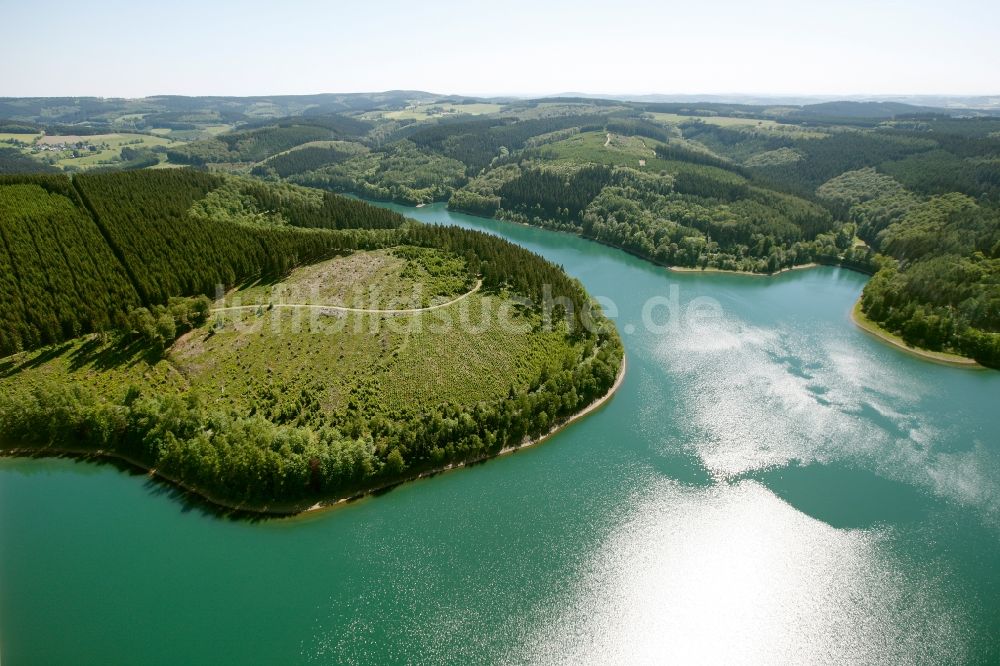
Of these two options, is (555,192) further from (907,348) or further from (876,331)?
(907,348)

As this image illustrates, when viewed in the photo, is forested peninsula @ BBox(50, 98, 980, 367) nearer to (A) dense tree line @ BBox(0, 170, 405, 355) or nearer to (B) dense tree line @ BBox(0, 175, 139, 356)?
(A) dense tree line @ BBox(0, 170, 405, 355)

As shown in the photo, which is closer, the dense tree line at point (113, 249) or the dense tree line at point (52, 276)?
the dense tree line at point (52, 276)

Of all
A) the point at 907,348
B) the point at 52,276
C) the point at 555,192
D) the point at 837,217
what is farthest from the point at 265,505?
the point at 837,217

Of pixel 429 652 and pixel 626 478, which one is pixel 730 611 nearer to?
pixel 626 478

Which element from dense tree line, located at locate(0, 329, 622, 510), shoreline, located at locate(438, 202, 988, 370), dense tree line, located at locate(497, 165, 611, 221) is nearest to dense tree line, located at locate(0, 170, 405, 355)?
dense tree line, located at locate(0, 329, 622, 510)

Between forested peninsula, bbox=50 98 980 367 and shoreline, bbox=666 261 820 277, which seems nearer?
forested peninsula, bbox=50 98 980 367

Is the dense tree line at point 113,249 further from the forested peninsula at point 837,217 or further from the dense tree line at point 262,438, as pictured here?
the forested peninsula at point 837,217

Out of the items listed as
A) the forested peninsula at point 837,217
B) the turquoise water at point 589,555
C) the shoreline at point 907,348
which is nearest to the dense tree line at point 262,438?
the turquoise water at point 589,555
